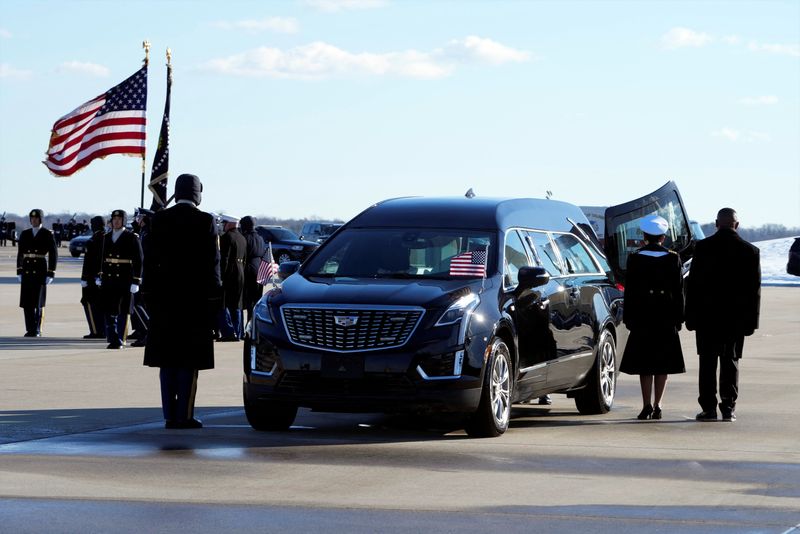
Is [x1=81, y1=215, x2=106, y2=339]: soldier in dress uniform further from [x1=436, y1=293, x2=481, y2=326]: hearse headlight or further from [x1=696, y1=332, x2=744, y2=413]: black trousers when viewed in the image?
[x1=436, y1=293, x2=481, y2=326]: hearse headlight

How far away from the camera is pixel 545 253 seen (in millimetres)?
13266

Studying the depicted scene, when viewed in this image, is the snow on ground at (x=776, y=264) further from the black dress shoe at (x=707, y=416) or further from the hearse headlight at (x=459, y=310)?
the hearse headlight at (x=459, y=310)

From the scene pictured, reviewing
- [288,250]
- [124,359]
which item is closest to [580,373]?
[124,359]

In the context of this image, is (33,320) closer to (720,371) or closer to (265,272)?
(265,272)

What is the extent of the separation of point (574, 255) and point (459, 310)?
2878 millimetres

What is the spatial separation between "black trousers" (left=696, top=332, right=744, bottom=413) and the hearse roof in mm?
1694

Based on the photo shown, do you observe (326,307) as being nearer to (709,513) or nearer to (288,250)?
(709,513)

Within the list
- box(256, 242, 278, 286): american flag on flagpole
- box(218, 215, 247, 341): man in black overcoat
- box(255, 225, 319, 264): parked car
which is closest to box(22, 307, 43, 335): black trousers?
box(218, 215, 247, 341): man in black overcoat

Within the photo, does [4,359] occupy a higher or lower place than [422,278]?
lower

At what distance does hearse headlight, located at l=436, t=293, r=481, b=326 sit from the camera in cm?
1132

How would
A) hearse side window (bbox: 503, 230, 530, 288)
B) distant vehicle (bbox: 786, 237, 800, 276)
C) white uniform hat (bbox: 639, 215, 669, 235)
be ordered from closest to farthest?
hearse side window (bbox: 503, 230, 530, 288)
white uniform hat (bbox: 639, 215, 669, 235)
distant vehicle (bbox: 786, 237, 800, 276)

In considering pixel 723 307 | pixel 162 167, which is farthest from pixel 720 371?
pixel 162 167

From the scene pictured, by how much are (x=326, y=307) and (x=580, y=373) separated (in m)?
2.93

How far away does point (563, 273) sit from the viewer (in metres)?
13.5
